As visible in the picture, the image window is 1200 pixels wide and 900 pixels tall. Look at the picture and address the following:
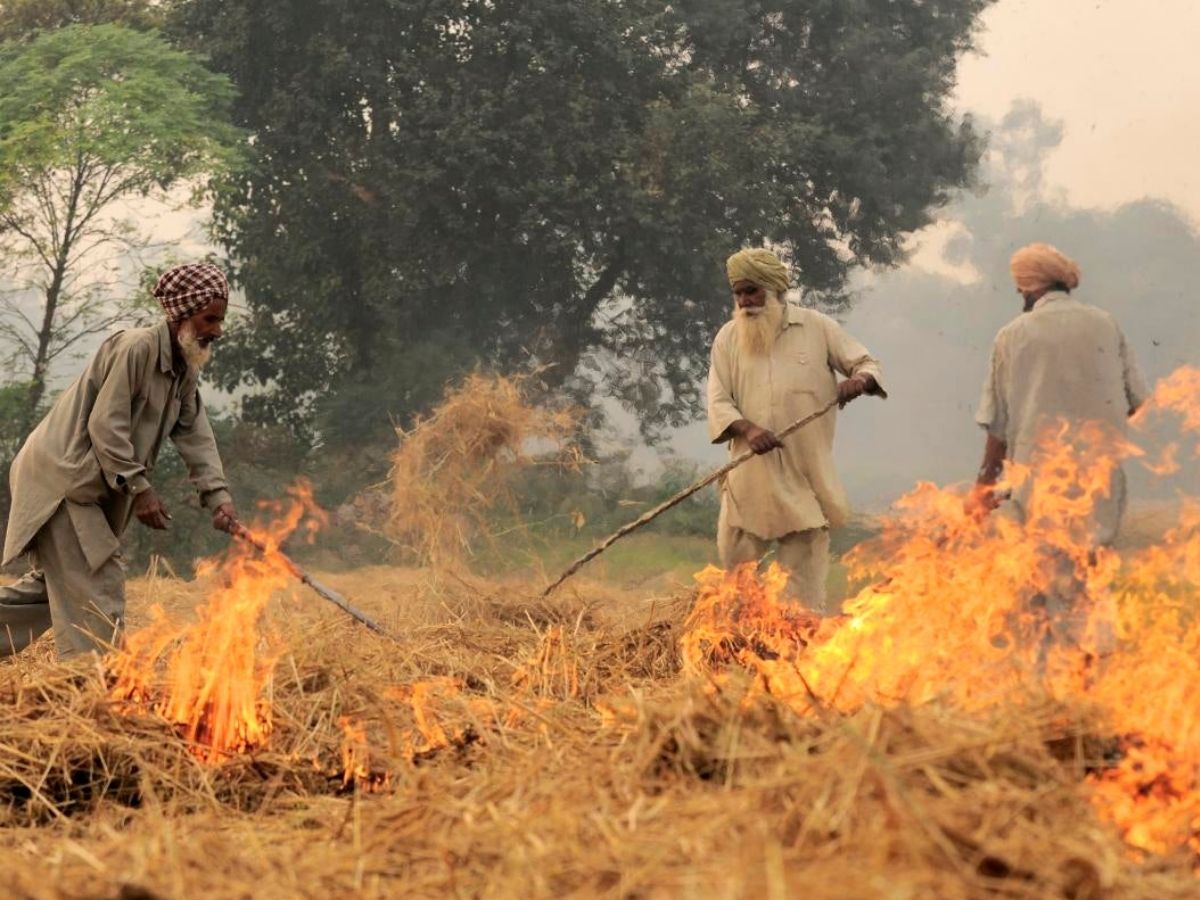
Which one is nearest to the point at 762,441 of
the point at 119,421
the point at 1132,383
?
the point at 1132,383

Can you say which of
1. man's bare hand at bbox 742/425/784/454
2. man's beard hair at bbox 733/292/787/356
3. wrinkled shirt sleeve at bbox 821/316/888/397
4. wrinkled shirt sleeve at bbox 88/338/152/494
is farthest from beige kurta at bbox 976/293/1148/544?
wrinkled shirt sleeve at bbox 88/338/152/494

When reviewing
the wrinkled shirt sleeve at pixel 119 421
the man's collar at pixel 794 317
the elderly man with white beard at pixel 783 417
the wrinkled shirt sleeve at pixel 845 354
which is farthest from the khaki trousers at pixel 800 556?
the wrinkled shirt sleeve at pixel 119 421

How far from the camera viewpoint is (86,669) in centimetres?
547

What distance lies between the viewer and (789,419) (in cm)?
764

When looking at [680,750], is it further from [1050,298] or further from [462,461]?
[462,461]

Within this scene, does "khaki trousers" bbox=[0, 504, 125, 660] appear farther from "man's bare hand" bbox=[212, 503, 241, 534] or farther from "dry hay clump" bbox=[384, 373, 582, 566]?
"dry hay clump" bbox=[384, 373, 582, 566]

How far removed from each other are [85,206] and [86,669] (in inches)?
567

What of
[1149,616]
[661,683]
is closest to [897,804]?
[1149,616]

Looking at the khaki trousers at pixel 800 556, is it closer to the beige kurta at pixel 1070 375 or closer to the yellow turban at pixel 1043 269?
the beige kurta at pixel 1070 375

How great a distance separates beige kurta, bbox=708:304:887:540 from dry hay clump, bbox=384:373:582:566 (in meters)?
1.66

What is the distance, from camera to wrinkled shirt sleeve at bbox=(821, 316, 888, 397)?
759 cm

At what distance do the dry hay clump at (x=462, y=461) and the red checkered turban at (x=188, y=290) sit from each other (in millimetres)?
3148

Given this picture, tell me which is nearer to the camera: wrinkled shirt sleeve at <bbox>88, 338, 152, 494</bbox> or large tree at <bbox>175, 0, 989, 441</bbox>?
wrinkled shirt sleeve at <bbox>88, 338, 152, 494</bbox>

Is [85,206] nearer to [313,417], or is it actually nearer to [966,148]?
[313,417]
